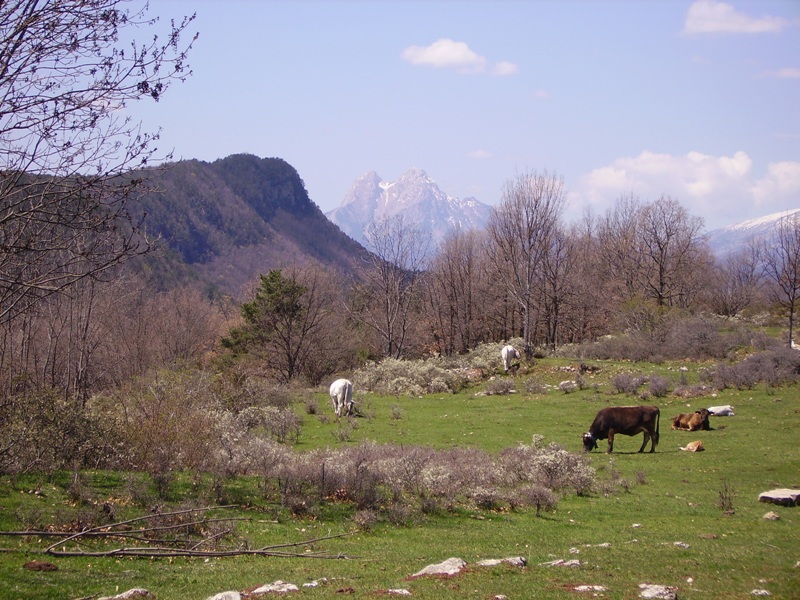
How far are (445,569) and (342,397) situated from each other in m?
21.6

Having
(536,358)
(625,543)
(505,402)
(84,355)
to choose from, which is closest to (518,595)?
(625,543)

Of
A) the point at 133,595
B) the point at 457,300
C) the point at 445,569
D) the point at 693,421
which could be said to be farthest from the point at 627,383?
the point at 457,300

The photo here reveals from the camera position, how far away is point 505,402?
32.5m

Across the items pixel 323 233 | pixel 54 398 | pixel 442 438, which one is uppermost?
pixel 323 233

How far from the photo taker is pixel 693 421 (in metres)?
23.0

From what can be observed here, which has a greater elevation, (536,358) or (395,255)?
(395,255)

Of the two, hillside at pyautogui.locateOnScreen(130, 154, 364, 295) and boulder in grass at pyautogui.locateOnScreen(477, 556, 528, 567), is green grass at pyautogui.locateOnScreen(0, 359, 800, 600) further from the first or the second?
hillside at pyautogui.locateOnScreen(130, 154, 364, 295)

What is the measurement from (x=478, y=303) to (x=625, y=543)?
5250cm

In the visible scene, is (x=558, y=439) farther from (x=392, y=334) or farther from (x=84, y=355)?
(x=392, y=334)

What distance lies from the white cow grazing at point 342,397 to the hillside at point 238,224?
188 ft

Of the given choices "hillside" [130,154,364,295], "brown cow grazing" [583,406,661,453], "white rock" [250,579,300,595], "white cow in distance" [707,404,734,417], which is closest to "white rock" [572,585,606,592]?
"white rock" [250,579,300,595]

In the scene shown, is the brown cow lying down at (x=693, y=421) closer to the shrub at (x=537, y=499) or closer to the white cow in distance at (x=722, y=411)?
the white cow in distance at (x=722, y=411)

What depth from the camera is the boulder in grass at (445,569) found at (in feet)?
28.8

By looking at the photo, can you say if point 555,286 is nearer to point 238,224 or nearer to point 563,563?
point 563,563
